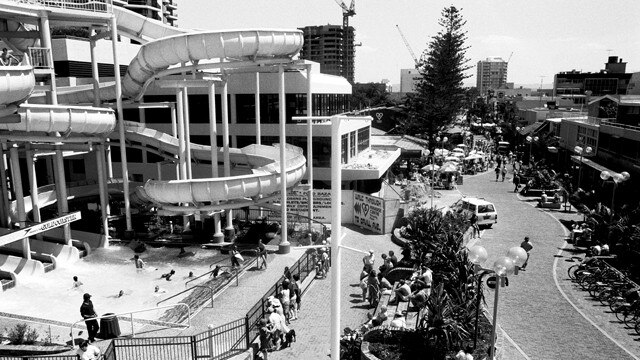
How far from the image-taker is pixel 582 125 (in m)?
44.4

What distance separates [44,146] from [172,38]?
787 centimetres

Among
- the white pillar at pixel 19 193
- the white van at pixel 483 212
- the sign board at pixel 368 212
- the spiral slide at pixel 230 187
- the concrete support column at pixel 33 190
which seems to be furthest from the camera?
the white van at pixel 483 212

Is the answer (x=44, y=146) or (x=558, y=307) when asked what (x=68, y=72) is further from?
(x=558, y=307)

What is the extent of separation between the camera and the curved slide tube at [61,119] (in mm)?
20359

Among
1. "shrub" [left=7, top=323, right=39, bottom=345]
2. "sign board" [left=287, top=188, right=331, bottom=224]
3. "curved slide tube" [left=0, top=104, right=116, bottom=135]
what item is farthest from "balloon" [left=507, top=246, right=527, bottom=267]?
"sign board" [left=287, top=188, right=331, bottom=224]

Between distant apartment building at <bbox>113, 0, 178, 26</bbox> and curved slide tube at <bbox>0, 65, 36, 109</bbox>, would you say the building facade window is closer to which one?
curved slide tube at <bbox>0, 65, 36, 109</bbox>

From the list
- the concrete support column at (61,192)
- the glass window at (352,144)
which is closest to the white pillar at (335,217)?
the concrete support column at (61,192)

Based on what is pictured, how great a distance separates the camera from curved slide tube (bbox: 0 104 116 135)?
20.4 meters

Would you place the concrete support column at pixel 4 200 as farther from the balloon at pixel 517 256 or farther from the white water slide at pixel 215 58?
the balloon at pixel 517 256

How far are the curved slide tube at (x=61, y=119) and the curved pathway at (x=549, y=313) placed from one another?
1793 cm

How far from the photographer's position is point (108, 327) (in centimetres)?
1491

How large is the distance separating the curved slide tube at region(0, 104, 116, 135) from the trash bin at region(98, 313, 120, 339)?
973 cm

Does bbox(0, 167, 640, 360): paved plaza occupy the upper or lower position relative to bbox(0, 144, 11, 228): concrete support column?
lower

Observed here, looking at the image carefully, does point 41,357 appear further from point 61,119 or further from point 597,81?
point 597,81
